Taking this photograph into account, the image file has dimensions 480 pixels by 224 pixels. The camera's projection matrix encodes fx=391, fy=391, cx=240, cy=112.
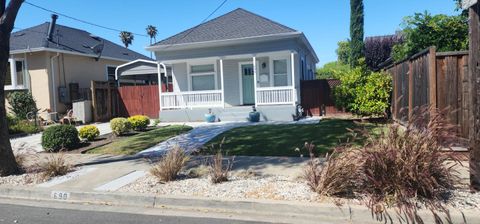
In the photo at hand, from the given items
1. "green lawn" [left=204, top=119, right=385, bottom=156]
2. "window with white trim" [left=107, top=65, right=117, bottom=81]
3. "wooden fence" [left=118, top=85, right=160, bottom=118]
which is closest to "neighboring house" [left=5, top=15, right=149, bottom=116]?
"window with white trim" [left=107, top=65, right=117, bottom=81]

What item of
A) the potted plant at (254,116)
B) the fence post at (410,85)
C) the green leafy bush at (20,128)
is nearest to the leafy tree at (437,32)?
the fence post at (410,85)

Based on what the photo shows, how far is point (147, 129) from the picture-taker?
603 inches

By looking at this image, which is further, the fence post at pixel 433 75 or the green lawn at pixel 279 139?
the green lawn at pixel 279 139

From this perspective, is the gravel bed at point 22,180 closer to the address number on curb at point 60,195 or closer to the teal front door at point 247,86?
the address number on curb at point 60,195

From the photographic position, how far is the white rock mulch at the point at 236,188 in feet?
19.1

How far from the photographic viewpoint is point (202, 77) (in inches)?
787

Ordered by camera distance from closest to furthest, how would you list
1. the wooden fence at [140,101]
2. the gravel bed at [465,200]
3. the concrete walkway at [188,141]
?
the gravel bed at [465,200] → the concrete walkway at [188,141] → the wooden fence at [140,101]

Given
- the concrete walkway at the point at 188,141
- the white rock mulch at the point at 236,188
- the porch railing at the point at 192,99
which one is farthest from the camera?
the porch railing at the point at 192,99

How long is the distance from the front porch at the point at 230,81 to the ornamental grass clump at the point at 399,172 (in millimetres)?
11894

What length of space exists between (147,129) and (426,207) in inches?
470

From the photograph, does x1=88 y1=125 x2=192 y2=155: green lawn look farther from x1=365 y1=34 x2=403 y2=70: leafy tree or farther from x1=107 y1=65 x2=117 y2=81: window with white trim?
x1=365 y1=34 x2=403 y2=70: leafy tree

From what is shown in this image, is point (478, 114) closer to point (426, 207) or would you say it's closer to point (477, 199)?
point (477, 199)

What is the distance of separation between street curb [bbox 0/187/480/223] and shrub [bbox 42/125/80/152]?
4.14m

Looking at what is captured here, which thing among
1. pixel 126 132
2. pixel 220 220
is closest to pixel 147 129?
pixel 126 132
